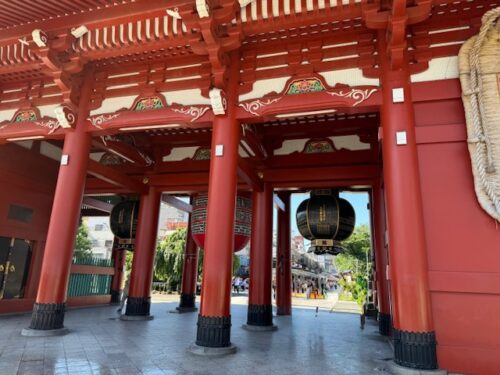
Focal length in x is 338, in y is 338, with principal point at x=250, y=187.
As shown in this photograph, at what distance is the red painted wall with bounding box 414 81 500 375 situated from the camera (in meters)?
3.77

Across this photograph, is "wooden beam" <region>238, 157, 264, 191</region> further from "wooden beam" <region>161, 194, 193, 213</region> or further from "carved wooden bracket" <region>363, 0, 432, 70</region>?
"wooden beam" <region>161, 194, 193, 213</region>

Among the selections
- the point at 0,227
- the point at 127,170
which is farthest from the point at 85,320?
the point at 127,170

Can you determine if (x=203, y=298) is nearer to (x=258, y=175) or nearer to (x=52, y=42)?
(x=258, y=175)

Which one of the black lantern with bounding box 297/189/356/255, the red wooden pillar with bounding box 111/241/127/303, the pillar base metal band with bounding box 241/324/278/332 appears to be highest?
the black lantern with bounding box 297/189/356/255

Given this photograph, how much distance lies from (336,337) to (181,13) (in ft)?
19.4

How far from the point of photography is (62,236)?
18.8 ft

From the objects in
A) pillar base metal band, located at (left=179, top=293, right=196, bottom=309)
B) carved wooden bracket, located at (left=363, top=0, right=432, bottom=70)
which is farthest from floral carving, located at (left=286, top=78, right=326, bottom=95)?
pillar base metal band, located at (left=179, top=293, right=196, bottom=309)

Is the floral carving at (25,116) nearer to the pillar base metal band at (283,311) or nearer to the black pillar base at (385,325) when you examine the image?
the pillar base metal band at (283,311)

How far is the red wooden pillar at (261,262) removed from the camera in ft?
23.7

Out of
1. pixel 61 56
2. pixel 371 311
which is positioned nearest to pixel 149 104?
pixel 61 56

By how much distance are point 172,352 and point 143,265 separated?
3.90 m

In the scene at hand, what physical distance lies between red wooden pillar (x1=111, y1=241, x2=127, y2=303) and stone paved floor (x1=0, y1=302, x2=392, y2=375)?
4963 millimetres

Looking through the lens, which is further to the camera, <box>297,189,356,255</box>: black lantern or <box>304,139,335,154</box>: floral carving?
<box>304,139,335,154</box>: floral carving

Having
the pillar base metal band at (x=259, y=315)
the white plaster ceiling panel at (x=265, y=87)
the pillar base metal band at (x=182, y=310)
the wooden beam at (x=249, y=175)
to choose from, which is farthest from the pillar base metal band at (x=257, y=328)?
the white plaster ceiling panel at (x=265, y=87)
